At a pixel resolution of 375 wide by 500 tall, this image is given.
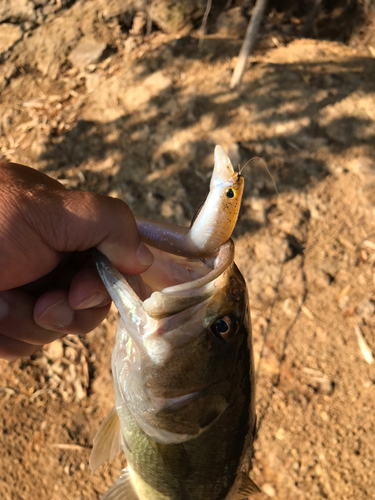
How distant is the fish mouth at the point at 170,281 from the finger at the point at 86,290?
0.20 metres

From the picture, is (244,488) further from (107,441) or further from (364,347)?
(364,347)

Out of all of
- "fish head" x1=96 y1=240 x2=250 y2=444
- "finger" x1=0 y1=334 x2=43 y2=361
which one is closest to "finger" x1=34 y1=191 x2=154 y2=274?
"fish head" x1=96 y1=240 x2=250 y2=444

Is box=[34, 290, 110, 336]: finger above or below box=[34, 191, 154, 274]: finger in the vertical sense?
below

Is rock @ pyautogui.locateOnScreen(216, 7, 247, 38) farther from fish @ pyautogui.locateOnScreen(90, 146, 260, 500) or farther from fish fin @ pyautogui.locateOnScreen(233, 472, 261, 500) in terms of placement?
fish fin @ pyautogui.locateOnScreen(233, 472, 261, 500)

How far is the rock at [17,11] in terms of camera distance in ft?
21.2

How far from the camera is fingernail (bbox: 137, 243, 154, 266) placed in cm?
188

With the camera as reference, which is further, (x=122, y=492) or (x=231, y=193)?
(x=122, y=492)

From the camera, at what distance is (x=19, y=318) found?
83.4 inches

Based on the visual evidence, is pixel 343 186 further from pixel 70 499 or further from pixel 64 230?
pixel 70 499

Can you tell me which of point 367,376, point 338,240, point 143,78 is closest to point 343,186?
point 338,240

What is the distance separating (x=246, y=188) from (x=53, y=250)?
10.3ft

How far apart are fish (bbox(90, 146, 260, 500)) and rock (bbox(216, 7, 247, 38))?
5.15 m

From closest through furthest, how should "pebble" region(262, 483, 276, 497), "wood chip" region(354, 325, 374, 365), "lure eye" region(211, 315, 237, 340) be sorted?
"lure eye" region(211, 315, 237, 340)
"pebble" region(262, 483, 276, 497)
"wood chip" region(354, 325, 374, 365)

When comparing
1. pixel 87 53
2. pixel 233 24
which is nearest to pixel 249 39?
pixel 233 24
